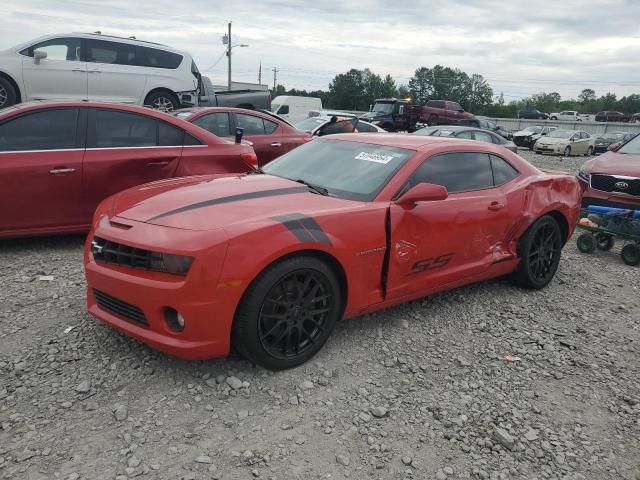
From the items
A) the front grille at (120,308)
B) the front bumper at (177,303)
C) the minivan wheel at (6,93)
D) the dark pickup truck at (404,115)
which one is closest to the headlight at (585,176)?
the front bumper at (177,303)

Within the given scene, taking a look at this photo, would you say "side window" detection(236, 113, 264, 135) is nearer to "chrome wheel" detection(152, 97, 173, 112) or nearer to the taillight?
the taillight

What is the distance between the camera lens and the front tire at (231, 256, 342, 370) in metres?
2.97

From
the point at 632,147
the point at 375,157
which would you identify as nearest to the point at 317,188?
the point at 375,157

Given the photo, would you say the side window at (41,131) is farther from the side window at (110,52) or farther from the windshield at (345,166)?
the side window at (110,52)

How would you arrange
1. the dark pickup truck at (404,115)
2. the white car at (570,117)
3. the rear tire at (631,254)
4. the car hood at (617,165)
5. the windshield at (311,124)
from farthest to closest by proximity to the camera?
the white car at (570,117) → the dark pickup truck at (404,115) → the windshield at (311,124) → the car hood at (617,165) → the rear tire at (631,254)

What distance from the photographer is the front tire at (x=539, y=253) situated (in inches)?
188

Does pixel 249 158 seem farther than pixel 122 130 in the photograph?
Yes

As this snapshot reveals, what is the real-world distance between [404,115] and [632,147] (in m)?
17.5

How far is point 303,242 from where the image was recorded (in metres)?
3.10

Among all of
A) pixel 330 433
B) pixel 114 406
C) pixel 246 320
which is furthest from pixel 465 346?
pixel 114 406

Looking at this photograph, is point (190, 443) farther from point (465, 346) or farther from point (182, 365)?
point (465, 346)

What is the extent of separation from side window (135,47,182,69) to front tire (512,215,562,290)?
9321 millimetres

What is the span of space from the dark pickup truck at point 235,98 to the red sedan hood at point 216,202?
30.9 ft

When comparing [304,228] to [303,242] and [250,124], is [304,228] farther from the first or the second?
[250,124]
